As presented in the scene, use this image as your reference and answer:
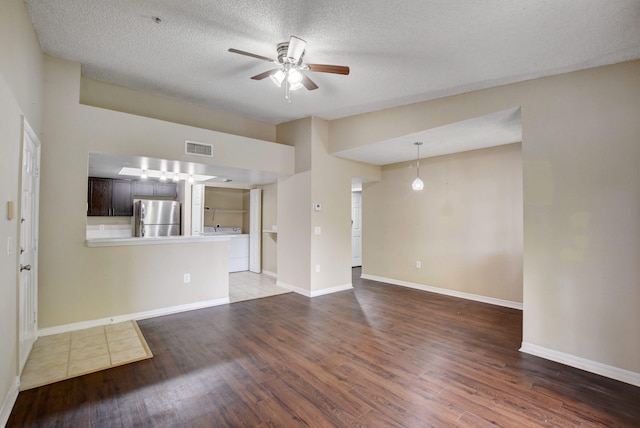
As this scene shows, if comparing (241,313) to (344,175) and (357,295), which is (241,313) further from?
(344,175)

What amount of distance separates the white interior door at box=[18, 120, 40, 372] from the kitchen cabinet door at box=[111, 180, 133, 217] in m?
3.41

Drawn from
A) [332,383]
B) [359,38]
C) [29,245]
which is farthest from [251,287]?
[359,38]

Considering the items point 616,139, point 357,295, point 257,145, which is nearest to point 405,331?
point 357,295

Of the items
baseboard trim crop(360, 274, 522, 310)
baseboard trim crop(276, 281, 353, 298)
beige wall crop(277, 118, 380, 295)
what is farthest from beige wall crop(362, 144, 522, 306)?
baseboard trim crop(276, 281, 353, 298)

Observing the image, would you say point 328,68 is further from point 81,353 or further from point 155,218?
point 155,218

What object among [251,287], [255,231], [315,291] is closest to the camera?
[315,291]

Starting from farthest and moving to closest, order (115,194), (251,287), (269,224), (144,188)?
(269,224) → (144,188) → (115,194) → (251,287)

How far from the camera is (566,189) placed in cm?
281

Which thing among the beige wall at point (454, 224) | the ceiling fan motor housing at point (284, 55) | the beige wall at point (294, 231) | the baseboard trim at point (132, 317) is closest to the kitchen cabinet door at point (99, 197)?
the baseboard trim at point (132, 317)

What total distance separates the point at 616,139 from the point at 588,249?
1.00 m

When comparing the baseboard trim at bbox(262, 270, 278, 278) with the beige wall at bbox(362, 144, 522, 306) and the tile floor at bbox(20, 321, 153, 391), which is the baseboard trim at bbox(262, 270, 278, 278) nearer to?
the beige wall at bbox(362, 144, 522, 306)

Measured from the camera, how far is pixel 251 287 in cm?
555

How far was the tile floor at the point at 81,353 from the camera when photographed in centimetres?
248

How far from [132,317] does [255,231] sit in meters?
3.46
